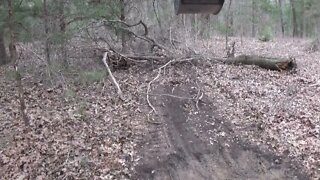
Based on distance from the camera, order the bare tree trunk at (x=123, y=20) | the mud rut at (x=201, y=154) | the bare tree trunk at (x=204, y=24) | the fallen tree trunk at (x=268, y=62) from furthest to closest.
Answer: the bare tree trunk at (x=204, y=24)
the bare tree trunk at (x=123, y=20)
the fallen tree trunk at (x=268, y=62)
the mud rut at (x=201, y=154)

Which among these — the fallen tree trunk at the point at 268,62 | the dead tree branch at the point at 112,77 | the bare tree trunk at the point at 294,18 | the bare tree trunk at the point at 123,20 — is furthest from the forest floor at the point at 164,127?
the bare tree trunk at the point at 294,18

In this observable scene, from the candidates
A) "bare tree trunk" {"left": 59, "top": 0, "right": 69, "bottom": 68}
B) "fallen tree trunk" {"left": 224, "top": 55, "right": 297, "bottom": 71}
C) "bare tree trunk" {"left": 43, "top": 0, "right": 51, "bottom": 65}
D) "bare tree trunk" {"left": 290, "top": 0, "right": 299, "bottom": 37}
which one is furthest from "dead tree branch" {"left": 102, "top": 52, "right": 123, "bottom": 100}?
"bare tree trunk" {"left": 290, "top": 0, "right": 299, "bottom": 37}

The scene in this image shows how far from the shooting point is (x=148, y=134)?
9.27 metres

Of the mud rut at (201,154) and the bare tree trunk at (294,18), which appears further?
the bare tree trunk at (294,18)

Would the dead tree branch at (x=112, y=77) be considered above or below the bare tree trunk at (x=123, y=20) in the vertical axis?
below

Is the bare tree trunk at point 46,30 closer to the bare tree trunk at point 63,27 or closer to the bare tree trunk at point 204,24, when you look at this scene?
the bare tree trunk at point 63,27

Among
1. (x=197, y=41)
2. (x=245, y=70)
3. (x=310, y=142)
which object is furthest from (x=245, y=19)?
(x=310, y=142)

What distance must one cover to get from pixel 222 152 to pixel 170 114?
7.35ft

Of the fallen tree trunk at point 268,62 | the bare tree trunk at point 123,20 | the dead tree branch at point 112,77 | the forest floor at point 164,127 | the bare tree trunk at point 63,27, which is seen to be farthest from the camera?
the bare tree trunk at point 123,20

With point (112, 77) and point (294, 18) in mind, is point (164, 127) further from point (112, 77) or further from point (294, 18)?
point (294, 18)

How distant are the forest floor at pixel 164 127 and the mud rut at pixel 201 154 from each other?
0.07 feet

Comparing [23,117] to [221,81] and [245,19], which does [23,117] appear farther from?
[245,19]

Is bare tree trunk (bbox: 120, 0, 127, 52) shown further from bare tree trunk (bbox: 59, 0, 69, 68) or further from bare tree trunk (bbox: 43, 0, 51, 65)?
bare tree trunk (bbox: 43, 0, 51, 65)

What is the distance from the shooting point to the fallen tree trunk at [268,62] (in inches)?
553
